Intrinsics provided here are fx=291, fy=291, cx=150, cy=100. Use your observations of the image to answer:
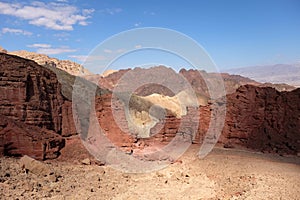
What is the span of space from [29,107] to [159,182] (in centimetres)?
660

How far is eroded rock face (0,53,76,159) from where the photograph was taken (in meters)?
11.4

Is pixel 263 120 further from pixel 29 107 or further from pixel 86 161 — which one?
pixel 29 107

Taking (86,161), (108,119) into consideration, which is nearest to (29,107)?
(86,161)

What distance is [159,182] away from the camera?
35.8 ft

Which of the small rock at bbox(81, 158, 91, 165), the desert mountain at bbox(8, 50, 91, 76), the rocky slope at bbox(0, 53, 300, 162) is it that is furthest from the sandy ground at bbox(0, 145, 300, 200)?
the desert mountain at bbox(8, 50, 91, 76)

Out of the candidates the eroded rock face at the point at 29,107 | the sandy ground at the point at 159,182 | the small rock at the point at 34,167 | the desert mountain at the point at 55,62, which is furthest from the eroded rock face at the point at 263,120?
the desert mountain at the point at 55,62

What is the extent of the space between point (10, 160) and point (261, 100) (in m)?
15.9

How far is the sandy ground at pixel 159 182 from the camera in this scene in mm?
8672

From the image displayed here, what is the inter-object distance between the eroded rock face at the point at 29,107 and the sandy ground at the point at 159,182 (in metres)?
1.02

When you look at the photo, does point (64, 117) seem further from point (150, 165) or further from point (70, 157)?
point (150, 165)

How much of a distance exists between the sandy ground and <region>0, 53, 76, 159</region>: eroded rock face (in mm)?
1025

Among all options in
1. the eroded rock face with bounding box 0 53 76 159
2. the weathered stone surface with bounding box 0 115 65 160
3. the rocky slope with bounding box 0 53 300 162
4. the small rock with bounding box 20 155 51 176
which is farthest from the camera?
the rocky slope with bounding box 0 53 300 162

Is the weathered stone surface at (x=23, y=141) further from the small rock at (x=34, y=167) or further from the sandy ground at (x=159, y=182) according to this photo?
the small rock at (x=34, y=167)

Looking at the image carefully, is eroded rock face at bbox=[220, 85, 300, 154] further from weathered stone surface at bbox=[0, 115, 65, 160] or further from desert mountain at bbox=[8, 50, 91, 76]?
desert mountain at bbox=[8, 50, 91, 76]
